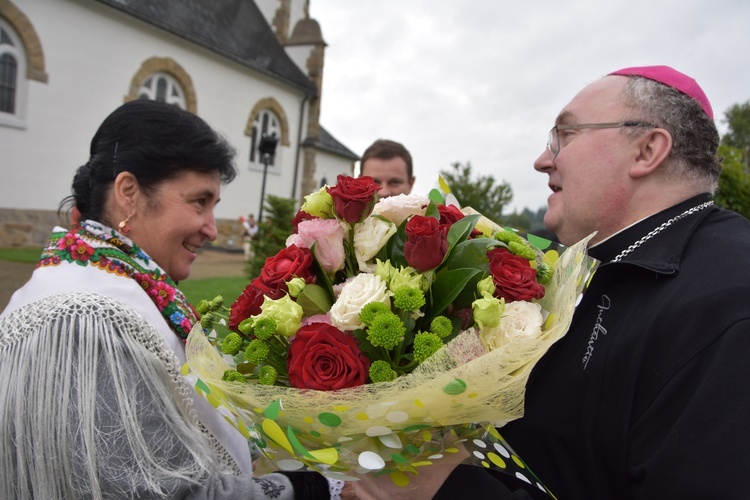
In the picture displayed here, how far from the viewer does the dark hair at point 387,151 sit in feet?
16.5

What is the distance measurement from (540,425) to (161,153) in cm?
173

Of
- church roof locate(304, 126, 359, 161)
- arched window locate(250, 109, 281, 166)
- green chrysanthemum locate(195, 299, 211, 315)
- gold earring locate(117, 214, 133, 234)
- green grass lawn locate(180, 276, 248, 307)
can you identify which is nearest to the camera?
green chrysanthemum locate(195, 299, 211, 315)

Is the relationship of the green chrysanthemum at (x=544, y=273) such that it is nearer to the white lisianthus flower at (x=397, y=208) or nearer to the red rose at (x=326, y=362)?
the white lisianthus flower at (x=397, y=208)

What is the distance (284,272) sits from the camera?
137cm

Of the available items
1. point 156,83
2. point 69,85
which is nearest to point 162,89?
point 156,83

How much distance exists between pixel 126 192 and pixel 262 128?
19529mm

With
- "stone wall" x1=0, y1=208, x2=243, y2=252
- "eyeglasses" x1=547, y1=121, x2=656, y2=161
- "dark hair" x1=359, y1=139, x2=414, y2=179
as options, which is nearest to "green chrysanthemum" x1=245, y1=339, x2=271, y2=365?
"eyeglasses" x1=547, y1=121, x2=656, y2=161

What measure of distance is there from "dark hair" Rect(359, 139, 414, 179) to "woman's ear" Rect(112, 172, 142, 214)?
3131 millimetres

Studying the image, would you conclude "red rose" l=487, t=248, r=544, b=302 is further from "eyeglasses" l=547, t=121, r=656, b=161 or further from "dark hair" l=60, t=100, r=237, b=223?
"dark hair" l=60, t=100, r=237, b=223

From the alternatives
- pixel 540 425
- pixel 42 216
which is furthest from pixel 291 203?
pixel 540 425

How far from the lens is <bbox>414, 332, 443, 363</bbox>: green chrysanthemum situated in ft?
3.87

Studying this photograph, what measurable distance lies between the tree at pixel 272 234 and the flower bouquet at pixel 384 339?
9.03m

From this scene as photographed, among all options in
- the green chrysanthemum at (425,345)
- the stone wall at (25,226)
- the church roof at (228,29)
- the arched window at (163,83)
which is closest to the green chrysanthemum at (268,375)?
the green chrysanthemum at (425,345)

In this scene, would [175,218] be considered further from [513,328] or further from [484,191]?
[484,191]
